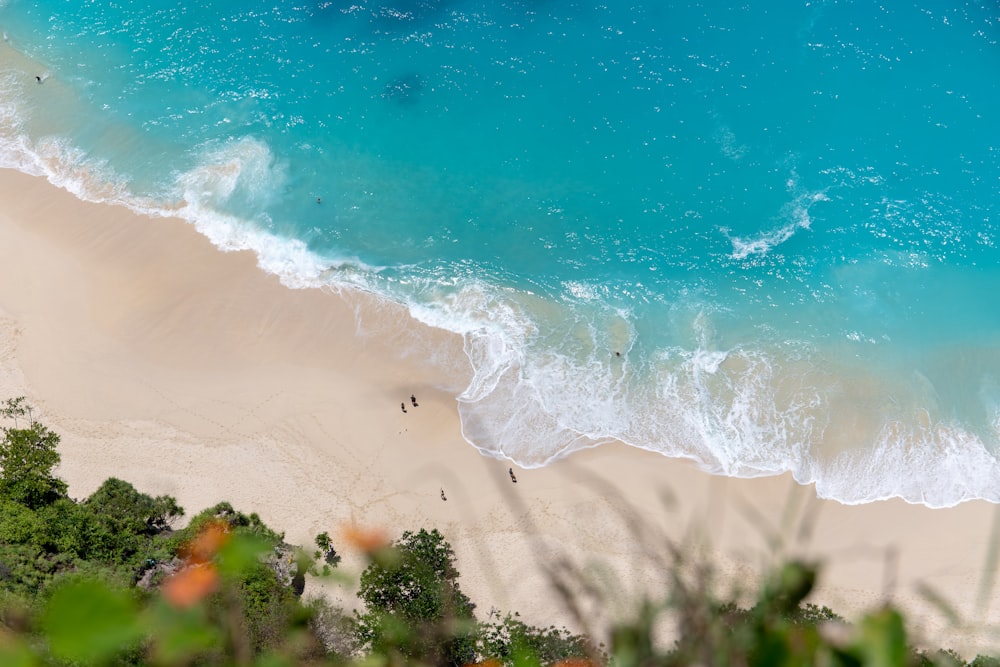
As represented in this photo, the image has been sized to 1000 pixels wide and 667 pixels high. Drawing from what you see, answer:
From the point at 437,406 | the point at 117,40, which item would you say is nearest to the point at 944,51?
the point at 437,406

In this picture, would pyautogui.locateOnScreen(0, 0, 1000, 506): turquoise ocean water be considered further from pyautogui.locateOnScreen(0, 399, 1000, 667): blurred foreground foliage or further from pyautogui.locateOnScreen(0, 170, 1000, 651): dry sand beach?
pyautogui.locateOnScreen(0, 399, 1000, 667): blurred foreground foliage

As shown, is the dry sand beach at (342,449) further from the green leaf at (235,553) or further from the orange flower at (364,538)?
the green leaf at (235,553)

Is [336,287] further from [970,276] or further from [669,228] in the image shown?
[970,276]

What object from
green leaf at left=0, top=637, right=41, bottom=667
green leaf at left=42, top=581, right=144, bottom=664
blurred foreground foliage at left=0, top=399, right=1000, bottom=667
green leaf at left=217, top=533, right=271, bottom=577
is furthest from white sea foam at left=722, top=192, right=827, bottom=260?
green leaf at left=42, top=581, right=144, bottom=664

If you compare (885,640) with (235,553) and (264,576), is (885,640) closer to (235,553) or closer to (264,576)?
(235,553)

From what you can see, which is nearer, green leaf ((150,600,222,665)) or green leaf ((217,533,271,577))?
green leaf ((150,600,222,665))

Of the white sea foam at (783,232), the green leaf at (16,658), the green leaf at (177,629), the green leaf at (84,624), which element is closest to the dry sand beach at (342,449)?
the white sea foam at (783,232)
